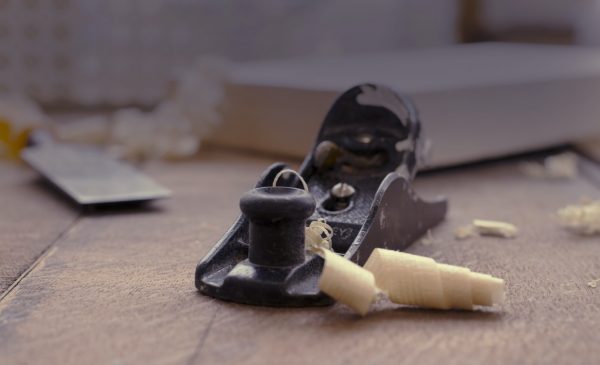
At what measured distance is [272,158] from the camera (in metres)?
2.38

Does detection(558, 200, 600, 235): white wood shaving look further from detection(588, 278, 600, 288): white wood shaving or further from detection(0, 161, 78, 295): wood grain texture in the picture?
detection(0, 161, 78, 295): wood grain texture

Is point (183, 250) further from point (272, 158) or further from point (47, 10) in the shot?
point (47, 10)

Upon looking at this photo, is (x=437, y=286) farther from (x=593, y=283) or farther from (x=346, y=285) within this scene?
(x=593, y=283)

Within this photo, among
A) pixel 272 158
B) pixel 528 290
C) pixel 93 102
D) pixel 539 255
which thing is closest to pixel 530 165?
pixel 272 158

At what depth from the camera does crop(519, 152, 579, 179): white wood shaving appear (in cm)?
214

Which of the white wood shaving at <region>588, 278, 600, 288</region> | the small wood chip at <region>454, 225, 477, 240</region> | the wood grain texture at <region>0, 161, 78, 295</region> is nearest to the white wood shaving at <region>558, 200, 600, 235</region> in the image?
the small wood chip at <region>454, 225, 477, 240</region>

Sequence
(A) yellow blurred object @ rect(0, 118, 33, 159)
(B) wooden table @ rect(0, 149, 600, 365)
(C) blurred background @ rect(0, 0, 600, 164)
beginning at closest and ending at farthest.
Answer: (B) wooden table @ rect(0, 149, 600, 365)
(A) yellow blurred object @ rect(0, 118, 33, 159)
(C) blurred background @ rect(0, 0, 600, 164)

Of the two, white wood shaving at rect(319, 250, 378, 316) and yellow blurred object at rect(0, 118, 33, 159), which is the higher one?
white wood shaving at rect(319, 250, 378, 316)

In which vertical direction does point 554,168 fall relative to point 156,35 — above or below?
below

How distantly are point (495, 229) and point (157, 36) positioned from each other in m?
2.06

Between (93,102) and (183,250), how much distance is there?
201cm

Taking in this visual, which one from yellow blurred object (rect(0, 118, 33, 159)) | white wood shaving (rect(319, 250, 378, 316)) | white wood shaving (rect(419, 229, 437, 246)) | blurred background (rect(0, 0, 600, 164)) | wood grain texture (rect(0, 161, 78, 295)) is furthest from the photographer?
blurred background (rect(0, 0, 600, 164))

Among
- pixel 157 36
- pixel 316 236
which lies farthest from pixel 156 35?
pixel 316 236

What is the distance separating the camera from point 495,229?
5.05 feet
